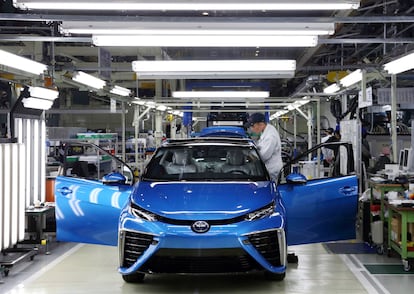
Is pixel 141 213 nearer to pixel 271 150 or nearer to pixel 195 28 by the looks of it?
pixel 195 28

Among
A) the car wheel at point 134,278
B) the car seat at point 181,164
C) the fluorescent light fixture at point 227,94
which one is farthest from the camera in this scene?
the fluorescent light fixture at point 227,94

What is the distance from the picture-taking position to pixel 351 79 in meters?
8.00

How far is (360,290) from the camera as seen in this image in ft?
16.7

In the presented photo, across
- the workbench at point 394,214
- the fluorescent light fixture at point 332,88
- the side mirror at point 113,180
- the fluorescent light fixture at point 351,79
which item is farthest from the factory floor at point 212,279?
the fluorescent light fixture at point 332,88

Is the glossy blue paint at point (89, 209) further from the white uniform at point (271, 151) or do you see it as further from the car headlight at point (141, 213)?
the white uniform at point (271, 151)

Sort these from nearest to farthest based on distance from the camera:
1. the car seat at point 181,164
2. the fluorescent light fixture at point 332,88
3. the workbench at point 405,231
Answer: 1. the workbench at point 405,231
2. the car seat at point 181,164
3. the fluorescent light fixture at point 332,88

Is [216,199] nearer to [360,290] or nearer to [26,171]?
[360,290]

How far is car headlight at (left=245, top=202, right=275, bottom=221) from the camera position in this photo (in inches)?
186

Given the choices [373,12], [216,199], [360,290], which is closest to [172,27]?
[216,199]

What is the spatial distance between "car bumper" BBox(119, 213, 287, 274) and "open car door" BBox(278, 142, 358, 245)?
31.8 inches

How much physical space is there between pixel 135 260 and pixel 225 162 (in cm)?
175

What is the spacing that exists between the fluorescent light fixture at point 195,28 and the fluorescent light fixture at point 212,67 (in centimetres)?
189

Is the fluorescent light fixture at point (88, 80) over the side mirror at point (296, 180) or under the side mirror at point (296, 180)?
over

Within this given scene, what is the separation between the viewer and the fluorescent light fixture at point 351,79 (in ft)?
25.1
